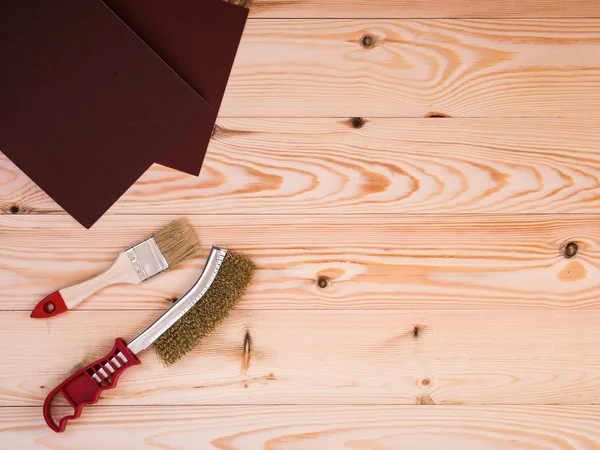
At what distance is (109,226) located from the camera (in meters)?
0.86

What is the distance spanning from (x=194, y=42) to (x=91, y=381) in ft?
1.72

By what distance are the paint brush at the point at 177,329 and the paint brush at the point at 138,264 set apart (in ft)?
0.17

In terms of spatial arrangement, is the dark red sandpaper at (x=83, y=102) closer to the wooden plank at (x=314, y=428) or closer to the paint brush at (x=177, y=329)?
the paint brush at (x=177, y=329)

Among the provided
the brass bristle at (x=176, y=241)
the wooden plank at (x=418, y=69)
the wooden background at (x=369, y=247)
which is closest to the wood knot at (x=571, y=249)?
the wooden background at (x=369, y=247)

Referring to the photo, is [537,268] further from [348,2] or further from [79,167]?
[79,167]

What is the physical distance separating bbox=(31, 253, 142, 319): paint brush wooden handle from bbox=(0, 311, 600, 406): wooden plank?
0.03m

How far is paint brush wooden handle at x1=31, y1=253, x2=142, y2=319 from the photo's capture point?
33.2 inches

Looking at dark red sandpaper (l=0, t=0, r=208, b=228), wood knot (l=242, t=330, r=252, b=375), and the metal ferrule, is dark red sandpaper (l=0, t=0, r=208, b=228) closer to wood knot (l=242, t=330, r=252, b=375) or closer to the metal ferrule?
the metal ferrule

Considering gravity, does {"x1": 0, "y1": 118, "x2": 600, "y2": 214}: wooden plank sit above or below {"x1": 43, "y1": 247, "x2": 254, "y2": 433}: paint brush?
above

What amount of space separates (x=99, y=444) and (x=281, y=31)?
2.26 feet

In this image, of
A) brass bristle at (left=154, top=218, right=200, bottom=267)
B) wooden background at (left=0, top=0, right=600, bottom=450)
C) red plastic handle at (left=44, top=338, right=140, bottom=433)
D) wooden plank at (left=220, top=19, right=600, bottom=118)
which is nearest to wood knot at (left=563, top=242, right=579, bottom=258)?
wooden background at (left=0, top=0, right=600, bottom=450)

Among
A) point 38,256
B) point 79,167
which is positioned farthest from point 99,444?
point 79,167

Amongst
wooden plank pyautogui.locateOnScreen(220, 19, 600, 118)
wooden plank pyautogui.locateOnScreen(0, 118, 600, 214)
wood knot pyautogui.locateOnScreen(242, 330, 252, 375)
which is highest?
wooden plank pyautogui.locateOnScreen(220, 19, 600, 118)

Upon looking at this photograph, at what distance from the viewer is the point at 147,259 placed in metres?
0.85
